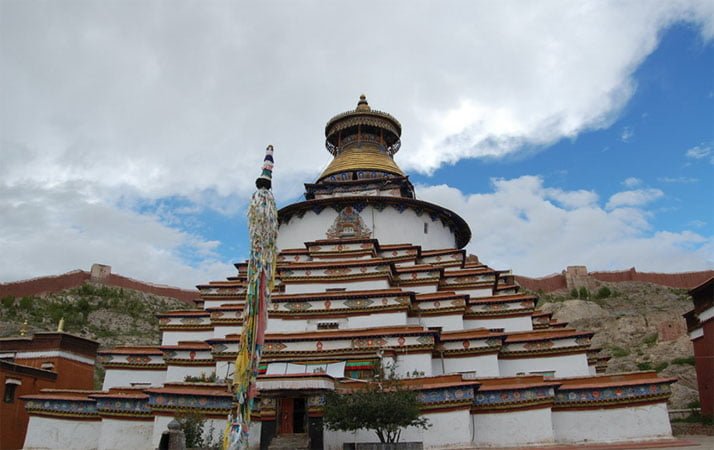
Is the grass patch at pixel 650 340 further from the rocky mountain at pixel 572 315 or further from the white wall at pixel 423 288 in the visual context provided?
the white wall at pixel 423 288

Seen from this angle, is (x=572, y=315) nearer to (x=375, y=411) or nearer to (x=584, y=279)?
(x=584, y=279)

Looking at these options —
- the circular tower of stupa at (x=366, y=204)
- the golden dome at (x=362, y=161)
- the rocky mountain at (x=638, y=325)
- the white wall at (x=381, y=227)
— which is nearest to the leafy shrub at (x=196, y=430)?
the circular tower of stupa at (x=366, y=204)

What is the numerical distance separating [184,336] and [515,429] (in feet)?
36.9

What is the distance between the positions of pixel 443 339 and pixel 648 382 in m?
5.39

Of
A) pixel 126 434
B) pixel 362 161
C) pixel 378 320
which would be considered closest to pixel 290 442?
pixel 378 320

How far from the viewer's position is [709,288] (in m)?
17.3

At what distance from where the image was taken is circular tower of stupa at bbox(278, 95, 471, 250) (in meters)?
24.0

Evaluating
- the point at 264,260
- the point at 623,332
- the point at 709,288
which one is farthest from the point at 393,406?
the point at 623,332

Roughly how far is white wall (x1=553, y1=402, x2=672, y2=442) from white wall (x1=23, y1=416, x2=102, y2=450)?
1285 centimetres

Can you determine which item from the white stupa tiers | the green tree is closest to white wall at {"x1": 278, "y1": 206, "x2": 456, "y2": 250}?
the white stupa tiers

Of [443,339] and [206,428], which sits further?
[443,339]

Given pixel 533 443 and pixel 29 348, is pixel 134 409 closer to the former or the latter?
pixel 29 348

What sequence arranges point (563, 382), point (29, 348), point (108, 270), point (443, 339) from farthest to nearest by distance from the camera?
point (108, 270) → point (29, 348) → point (443, 339) → point (563, 382)

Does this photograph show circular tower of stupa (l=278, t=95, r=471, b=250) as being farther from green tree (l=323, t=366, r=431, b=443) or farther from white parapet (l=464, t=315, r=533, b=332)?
green tree (l=323, t=366, r=431, b=443)
